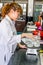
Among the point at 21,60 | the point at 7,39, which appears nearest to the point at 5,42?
the point at 7,39

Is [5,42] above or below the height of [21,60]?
above

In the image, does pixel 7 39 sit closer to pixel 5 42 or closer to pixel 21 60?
pixel 5 42

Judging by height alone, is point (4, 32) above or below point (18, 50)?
above

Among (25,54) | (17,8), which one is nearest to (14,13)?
(17,8)

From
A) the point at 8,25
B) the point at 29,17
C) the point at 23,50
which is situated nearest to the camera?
the point at 8,25

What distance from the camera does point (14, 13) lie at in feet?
6.91

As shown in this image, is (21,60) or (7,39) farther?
(21,60)

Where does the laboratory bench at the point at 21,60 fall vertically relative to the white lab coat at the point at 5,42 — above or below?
below

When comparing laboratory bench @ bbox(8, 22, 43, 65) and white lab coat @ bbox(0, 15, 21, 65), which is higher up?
white lab coat @ bbox(0, 15, 21, 65)

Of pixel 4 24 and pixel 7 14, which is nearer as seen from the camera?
pixel 4 24

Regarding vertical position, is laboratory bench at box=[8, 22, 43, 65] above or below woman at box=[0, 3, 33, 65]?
below

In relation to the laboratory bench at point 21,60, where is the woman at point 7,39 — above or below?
above

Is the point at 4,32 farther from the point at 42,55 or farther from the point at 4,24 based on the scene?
the point at 42,55

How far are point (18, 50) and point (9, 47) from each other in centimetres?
49
